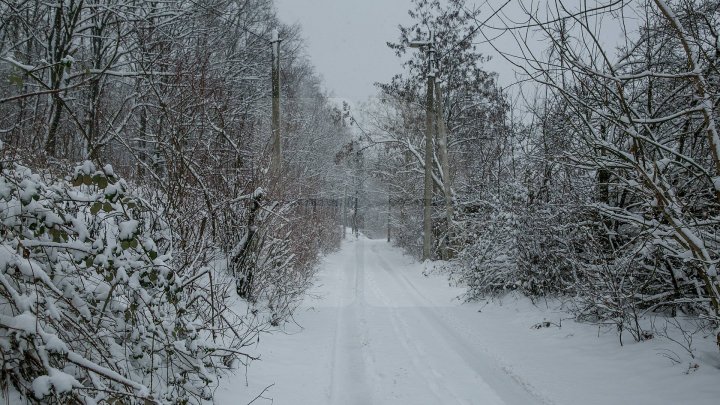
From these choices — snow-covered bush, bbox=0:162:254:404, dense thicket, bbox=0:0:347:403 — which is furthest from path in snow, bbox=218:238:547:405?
snow-covered bush, bbox=0:162:254:404

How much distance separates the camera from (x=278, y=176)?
7332mm

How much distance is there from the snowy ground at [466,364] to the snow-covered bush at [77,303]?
1315 millimetres

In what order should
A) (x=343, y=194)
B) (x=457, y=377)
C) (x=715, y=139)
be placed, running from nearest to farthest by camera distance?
(x=715, y=139) → (x=457, y=377) → (x=343, y=194)

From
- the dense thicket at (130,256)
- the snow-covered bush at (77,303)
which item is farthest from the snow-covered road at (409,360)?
the snow-covered bush at (77,303)

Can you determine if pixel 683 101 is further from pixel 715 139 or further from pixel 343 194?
pixel 343 194

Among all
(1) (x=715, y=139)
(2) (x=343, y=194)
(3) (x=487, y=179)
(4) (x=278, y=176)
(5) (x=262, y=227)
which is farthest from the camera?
(2) (x=343, y=194)

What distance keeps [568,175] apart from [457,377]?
4342 mm

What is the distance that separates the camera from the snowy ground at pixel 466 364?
434cm

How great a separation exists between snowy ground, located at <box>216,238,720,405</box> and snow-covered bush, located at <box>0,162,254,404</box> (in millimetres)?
1315

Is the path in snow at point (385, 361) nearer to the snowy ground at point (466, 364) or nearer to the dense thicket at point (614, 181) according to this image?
the snowy ground at point (466, 364)

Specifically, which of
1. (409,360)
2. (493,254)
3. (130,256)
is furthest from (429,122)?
(130,256)

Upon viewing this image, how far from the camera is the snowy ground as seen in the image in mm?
4344

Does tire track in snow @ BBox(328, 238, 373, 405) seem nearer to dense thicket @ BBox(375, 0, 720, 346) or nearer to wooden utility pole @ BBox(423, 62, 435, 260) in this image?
dense thicket @ BBox(375, 0, 720, 346)

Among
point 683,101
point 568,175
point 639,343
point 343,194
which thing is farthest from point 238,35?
point 343,194
